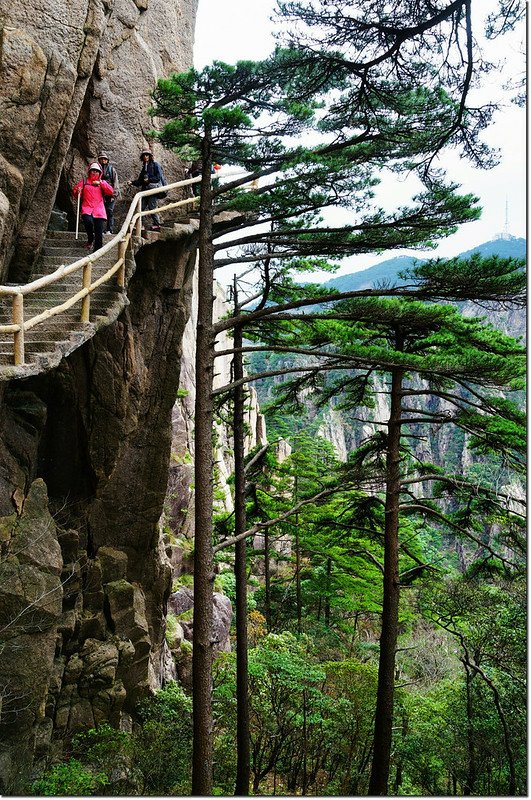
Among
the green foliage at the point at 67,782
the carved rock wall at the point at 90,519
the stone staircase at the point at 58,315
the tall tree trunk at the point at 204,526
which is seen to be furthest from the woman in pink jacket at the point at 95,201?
the green foliage at the point at 67,782

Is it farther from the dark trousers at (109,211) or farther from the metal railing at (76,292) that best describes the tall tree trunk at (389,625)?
the dark trousers at (109,211)

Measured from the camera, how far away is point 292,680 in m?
10.4

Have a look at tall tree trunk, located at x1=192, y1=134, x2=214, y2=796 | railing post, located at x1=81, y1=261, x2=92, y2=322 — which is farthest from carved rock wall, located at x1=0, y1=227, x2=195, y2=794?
railing post, located at x1=81, y1=261, x2=92, y2=322

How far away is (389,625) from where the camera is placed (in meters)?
8.05

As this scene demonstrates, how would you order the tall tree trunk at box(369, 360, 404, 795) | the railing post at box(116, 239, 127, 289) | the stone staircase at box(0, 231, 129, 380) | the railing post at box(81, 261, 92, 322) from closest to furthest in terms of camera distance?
1. the stone staircase at box(0, 231, 129, 380)
2. the railing post at box(81, 261, 92, 322)
3. the railing post at box(116, 239, 127, 289)
4. the tall tree trunk at box(369, 360, 404, 795)

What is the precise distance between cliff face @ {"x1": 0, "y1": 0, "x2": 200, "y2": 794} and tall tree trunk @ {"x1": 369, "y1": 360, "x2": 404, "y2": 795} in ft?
14.3

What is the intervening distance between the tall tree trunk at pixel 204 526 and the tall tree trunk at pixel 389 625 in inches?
103

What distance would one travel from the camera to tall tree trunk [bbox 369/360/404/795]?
756cm

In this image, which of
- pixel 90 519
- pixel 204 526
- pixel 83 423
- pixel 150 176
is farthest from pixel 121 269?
pixel 90 519

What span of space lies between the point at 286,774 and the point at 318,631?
17.0 ft

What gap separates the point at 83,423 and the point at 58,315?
12.0ft

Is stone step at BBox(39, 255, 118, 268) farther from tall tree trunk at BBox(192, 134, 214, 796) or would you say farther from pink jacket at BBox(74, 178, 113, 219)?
tall tree trunk at BBox(192, 134, 214, 796)

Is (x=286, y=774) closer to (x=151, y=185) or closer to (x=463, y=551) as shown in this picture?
(x=151, y=185)

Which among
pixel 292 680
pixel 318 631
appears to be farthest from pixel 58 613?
pixel 318 631
